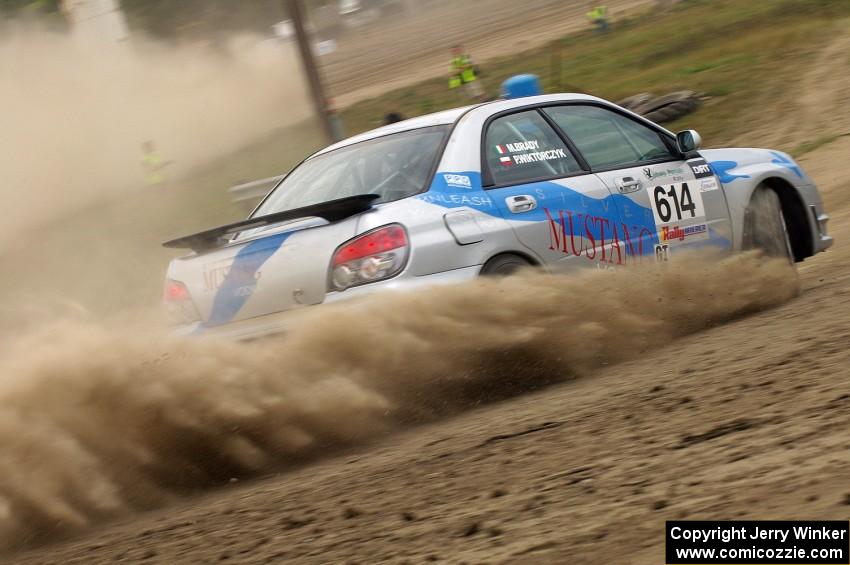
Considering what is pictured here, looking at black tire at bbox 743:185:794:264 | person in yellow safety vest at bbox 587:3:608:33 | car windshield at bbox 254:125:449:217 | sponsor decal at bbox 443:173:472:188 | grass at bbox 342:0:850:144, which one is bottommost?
black tire at bbox 743:185:794:264

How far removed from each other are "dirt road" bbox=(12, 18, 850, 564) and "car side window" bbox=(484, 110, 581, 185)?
118cm

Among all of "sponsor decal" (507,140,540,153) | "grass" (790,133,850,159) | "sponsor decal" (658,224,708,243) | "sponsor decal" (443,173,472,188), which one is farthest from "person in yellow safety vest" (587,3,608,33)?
"sponsor decal" (443,173,472,188)

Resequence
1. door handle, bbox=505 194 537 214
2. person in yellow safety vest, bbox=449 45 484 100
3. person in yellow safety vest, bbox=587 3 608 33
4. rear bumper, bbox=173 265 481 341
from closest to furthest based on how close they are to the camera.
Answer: rear bumper, bbox=173 265 481 341, door handle, bbox=505 194 537 214, person in yellow safety vest, bbox=449 45 484 100, person in yellow safety vest, bbox=587 3 608 33

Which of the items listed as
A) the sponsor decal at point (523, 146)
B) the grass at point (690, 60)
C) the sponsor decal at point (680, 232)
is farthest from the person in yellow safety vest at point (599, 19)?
the sponsor decal at point (523, 146)

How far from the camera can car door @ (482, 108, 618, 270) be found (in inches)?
228

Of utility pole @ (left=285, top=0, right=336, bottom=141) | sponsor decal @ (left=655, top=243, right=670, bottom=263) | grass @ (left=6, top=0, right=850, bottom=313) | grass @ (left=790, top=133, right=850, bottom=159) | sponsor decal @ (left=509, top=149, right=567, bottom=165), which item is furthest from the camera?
grass @ (left=6, top=0, right=850, bottom=313)

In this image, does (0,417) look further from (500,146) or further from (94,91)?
(94,91)

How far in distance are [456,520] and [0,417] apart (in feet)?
6.33

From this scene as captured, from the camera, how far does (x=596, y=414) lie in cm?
460

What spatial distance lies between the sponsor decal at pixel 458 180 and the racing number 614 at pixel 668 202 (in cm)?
144

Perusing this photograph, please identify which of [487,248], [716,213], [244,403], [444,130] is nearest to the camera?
[244,403]

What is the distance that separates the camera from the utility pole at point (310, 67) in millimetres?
14711

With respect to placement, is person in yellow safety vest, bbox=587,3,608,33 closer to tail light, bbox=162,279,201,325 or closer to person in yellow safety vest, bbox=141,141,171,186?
person in yellow safety vest, bbox=141,141,171,186

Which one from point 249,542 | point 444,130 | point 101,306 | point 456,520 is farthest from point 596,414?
point 101,306
